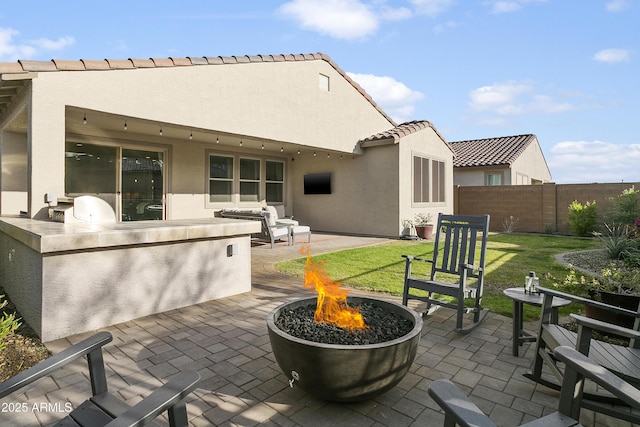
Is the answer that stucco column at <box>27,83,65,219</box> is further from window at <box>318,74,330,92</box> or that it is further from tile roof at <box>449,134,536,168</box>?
tile roof at <box>449,134,536,168</box>

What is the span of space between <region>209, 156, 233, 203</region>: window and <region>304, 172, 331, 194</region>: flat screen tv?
119 inches

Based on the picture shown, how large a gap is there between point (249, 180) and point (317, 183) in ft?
8.41

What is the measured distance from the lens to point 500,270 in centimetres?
661

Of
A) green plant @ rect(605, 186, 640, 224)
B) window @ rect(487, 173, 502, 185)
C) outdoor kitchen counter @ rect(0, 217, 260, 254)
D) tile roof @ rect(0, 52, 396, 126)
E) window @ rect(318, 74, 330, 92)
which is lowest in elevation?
outdoor kitchen counter @ rect(0, 217, 260, 254)

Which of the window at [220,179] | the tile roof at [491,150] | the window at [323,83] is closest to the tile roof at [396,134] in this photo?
the window at [323,83]

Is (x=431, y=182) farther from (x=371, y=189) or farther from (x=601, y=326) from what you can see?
(x=601, y=326)

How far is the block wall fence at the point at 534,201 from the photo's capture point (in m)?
12.5

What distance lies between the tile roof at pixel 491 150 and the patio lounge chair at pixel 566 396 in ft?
54.1

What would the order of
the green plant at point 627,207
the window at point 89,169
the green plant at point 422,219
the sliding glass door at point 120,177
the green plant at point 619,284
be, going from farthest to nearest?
the green plant at point 422,219 → the green plant at point 627,207 → the sliding glass door at point 120,177 → the window at point 89,169 → the green plant at point 619,284

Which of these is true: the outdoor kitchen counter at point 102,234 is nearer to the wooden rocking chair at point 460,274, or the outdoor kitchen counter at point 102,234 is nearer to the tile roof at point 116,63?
the tile roof at point 116,63

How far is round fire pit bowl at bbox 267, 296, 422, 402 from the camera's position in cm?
203

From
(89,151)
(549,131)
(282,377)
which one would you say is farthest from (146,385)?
(549,131)

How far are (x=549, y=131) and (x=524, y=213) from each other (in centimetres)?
912

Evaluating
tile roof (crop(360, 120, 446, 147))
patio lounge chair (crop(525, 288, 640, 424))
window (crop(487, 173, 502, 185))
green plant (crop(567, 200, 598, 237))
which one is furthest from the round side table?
window (crop(487, 173, 502, 185))
